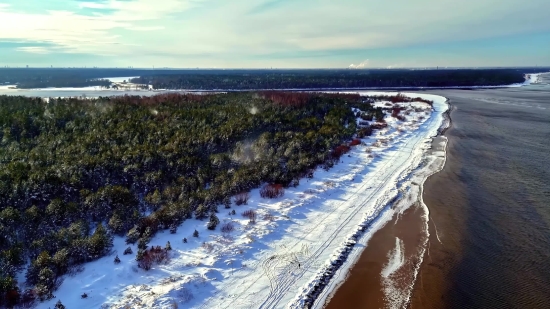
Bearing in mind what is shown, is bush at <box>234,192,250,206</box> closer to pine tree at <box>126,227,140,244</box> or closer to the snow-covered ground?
the snow-covered ground

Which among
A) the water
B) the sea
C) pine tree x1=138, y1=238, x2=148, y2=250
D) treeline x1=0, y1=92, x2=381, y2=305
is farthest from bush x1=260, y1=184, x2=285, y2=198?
the water

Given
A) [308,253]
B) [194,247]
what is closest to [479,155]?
[308,253]

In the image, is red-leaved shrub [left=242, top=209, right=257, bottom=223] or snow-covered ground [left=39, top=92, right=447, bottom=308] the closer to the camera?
snow-covered ground [left=39, top=92, right=447, bottom=308]

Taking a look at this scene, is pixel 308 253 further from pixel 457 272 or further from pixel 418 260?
pixel 457 272

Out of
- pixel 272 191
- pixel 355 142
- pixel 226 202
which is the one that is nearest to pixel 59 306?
pixel 226 202

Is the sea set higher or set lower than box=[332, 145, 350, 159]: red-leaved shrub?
lower

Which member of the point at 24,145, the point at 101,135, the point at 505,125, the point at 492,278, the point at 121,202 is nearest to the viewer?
the point at 492,278
